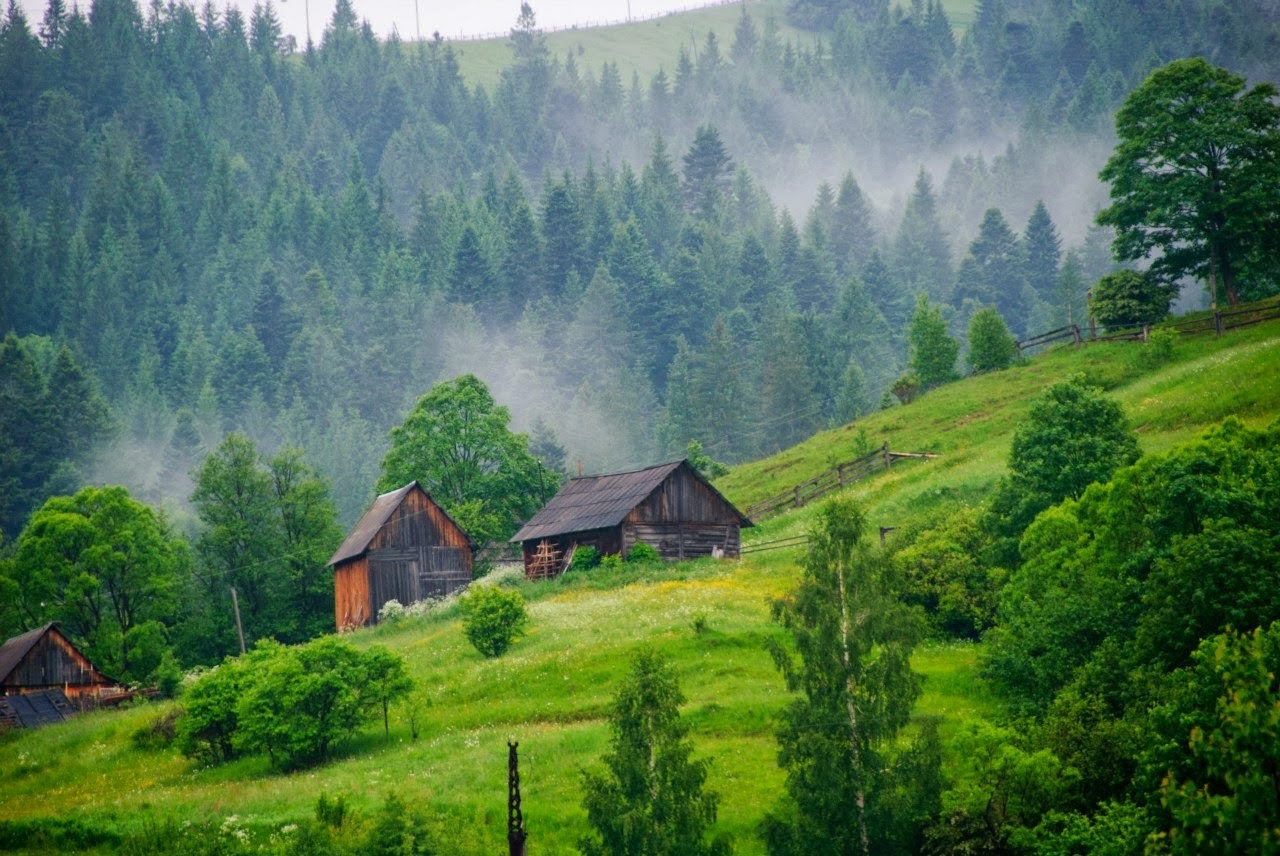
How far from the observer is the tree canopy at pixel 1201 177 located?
70.1 m

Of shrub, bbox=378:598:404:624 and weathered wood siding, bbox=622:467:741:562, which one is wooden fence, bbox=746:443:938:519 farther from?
shrub, bbox=378:598:404:624

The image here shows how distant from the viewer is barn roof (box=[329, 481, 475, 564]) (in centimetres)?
7112

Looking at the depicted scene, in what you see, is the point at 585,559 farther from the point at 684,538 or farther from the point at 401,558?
the point at 401,558

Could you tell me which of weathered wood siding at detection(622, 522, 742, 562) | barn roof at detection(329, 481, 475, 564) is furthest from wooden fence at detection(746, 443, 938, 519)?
barn roof at detection(329, 481, 475, 564)

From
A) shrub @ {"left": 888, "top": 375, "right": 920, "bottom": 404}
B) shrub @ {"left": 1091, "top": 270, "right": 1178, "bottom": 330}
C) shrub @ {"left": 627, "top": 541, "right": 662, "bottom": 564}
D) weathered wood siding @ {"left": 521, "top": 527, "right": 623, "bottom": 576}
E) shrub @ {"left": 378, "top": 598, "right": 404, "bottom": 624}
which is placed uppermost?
shrub @ {"left": 1091, "top": 270, "right": 1178, "bottom": 330}

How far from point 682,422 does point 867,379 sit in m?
24.8

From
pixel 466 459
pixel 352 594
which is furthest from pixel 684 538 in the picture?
pixel 466 459

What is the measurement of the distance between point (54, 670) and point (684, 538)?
99.4 feet

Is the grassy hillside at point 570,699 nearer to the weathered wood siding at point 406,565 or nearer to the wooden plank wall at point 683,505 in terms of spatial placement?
the wooden plank wall at point 683,505

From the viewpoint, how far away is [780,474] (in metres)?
81.8

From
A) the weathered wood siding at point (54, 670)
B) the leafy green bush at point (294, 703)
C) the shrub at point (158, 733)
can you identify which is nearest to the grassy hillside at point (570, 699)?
the shrub at point (158, 733)

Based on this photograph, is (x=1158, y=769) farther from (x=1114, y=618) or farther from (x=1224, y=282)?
(x=1224, y=282)

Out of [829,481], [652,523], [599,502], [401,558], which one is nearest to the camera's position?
[652,523]

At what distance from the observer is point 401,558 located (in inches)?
2820
